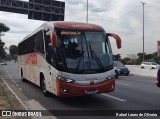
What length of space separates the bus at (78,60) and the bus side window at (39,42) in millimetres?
1349

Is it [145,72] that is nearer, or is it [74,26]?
[74,26]

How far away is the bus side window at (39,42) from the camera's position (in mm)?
15087

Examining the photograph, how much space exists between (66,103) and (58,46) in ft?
7.20

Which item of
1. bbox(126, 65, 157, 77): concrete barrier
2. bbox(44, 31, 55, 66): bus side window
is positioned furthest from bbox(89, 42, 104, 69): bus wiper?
bbox(126, 65, 157, 77): concrete barrier

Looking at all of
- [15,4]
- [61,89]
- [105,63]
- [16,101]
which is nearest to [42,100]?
[16,101]

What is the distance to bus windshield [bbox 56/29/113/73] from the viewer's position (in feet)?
39.8

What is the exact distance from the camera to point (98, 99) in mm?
13938

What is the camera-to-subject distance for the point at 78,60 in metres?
12.2

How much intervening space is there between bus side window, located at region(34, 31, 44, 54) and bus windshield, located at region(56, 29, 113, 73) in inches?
98.6

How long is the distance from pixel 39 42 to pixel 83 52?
3.94 metres

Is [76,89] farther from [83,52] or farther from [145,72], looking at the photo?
[145,72]

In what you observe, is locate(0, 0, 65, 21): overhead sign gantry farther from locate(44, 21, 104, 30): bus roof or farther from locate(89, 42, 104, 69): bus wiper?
locate(89, 42, 104, 69): bus wiper

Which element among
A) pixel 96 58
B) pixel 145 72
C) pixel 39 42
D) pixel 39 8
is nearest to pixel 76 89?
pixel 96 58

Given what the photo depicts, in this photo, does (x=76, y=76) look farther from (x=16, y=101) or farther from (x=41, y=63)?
(x=41, y=63)
